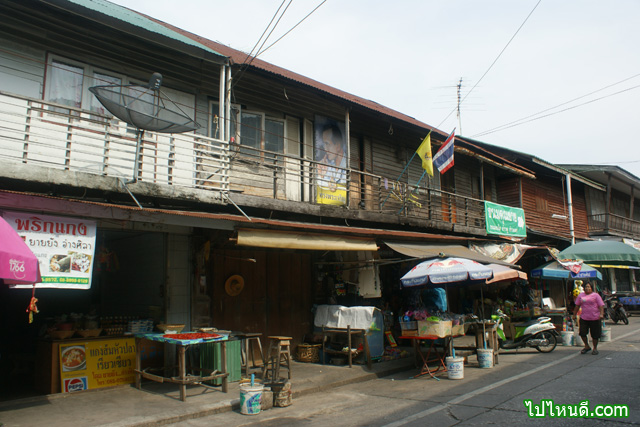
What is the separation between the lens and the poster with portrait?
40.5ft

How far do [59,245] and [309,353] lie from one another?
5935mm

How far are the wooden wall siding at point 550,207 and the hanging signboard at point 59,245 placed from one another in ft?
63.2

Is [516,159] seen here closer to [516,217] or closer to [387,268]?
[516,217]

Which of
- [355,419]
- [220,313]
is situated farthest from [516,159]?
[355,419]

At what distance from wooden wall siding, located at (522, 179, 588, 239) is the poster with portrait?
38.6 ft

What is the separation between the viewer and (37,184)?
7.52 metres

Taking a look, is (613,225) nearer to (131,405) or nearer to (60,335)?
(131,405)

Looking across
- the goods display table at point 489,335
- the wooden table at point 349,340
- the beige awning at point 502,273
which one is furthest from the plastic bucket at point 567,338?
the wooden table at point 349,340

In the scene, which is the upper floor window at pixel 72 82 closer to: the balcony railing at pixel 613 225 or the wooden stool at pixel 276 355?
the wooden stool at pixel 276 355

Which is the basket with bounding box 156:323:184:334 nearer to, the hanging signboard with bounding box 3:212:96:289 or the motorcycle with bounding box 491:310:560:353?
the hanging signboard with bounding box 3:212:96:289

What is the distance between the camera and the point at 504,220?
698 inches

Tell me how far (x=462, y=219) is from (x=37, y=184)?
14.6 metres

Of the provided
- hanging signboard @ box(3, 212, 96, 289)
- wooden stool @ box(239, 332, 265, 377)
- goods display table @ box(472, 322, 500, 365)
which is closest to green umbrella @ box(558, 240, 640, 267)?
goods display table @ box(472, 322, 500, 365)

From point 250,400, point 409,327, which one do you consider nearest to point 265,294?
point 409,327
